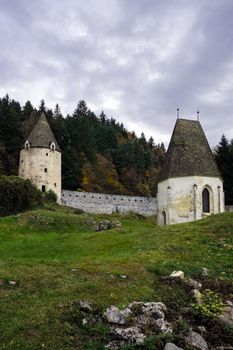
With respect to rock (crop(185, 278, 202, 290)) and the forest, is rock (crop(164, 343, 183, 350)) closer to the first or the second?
rock (crop(185, 278, 202, 290))

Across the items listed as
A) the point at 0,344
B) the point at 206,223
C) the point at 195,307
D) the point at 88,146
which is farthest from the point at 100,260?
the point at 88,146

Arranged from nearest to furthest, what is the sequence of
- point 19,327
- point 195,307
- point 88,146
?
point 19,327
point 195,307
point 88,146

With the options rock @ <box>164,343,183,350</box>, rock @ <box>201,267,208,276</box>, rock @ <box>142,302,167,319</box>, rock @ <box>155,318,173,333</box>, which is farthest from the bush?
rock @ <box>164,343,183,350</box>

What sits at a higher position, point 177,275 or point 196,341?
point 177,275

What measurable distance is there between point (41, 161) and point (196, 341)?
1774 inches

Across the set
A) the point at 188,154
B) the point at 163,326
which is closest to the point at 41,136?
the point at 188,154

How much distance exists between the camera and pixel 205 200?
36.1 meters

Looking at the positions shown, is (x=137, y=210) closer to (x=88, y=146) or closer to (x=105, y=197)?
(x=105, y=197)

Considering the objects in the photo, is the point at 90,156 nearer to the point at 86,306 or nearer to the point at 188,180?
the point at 188,180

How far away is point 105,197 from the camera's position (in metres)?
59.0

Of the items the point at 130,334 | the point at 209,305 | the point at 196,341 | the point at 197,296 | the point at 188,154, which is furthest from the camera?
the point at 188,154

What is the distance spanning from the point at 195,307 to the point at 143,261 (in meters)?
3.74

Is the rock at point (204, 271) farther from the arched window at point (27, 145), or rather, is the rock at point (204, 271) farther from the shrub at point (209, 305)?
the arched window at point (27, 145)

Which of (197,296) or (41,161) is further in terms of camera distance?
(41,161)
